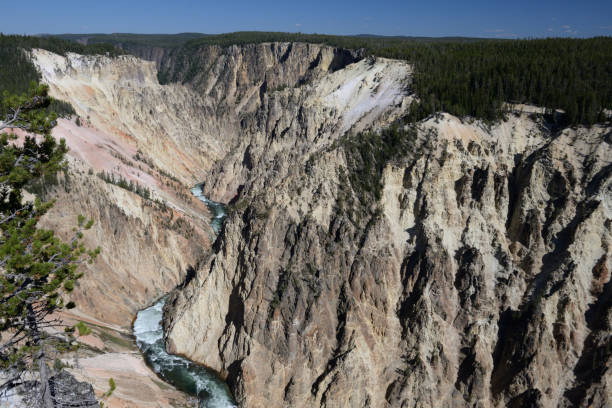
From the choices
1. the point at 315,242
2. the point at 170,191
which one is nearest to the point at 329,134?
the point at 170,191

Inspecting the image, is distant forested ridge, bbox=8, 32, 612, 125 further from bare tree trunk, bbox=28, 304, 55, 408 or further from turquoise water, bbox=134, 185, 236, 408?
bare tree trunk, bbox=28, 304, 55, 408

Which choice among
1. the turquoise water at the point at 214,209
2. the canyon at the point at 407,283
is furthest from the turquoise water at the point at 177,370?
the turquoise water at the point at 214,209

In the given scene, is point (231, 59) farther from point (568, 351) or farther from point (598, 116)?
point (568, 351)

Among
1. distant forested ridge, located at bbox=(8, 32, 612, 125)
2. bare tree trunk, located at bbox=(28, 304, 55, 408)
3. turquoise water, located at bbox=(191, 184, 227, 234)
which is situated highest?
distant forested ridge, located at bbox=(8, 32, 612, 125)

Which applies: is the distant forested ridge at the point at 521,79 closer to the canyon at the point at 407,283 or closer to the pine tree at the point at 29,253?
the canyon at the point at 407,283

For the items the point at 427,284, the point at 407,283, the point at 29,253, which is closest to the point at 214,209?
the point at 407,283

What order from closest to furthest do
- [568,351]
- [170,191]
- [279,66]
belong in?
1. [568,351]
2. [170,191]
3. [279,66]

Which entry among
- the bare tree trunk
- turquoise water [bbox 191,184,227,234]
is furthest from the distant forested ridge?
the bare tree trunk

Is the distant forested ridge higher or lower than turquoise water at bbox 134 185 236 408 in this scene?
higher
